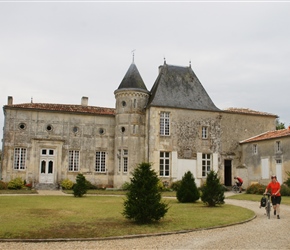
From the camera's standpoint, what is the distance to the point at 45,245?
7.89 metres

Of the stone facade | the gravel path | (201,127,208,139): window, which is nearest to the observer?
Answer: the gravel path

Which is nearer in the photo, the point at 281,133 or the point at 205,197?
the point at 205,197

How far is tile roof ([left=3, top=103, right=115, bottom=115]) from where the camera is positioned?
94.5ft

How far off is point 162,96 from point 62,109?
8483 millimetres

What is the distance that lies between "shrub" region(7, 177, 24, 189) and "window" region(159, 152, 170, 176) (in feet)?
35.4

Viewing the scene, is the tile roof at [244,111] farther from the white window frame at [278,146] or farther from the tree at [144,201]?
the tree at [144,201]

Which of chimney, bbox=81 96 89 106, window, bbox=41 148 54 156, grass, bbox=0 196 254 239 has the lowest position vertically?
grass, bbox=0 196 254 239

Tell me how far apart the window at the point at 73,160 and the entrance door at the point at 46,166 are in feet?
4.71

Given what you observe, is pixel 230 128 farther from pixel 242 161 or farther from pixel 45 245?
pixel 45 245

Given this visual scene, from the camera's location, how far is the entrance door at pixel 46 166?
28547mm

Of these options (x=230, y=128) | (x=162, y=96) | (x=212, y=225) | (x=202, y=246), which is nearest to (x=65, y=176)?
(x=162, y=96)

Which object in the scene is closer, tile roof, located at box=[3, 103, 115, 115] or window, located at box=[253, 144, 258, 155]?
tile roof, located at box=[3, 103, 115, 115]

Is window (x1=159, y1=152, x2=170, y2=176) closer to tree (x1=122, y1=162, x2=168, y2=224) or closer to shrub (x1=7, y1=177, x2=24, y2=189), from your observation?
shrub (x1=7, y1=177, x2=24, y2=189)

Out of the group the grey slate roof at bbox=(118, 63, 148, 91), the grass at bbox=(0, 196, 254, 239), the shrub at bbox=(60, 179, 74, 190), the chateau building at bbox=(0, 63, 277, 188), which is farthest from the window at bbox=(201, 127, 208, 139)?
the grass at bbox=(0, 196, 254, 239)
